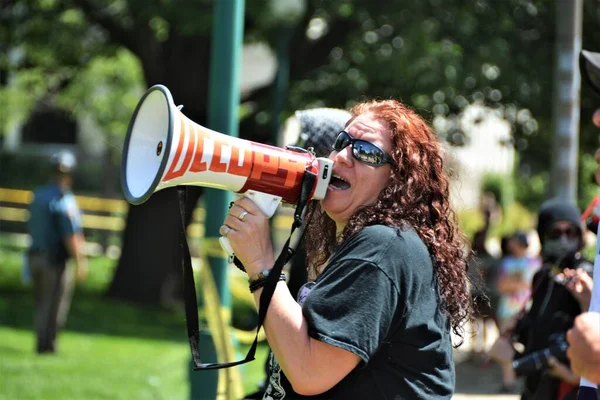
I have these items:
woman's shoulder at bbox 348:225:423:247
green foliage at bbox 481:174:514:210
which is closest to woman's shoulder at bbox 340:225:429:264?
woman's shoulder at bbox 348:225:423:247

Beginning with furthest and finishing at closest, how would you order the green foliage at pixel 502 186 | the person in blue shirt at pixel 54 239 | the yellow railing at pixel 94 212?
the green foliage at pixel 502 186 < the yellow railing at pixel 94 212 < the person in blue shirt at pixel 54 239

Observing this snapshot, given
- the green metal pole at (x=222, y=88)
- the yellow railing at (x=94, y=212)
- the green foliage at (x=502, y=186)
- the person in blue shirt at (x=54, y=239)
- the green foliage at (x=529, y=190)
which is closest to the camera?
the green metal pole at (x=222, y=88)

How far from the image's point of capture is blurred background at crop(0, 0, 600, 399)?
7.72m

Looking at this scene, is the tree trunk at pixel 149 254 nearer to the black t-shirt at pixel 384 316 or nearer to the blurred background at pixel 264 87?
the blurred background at pixel 264 87

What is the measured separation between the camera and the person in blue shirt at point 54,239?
30.6 feet

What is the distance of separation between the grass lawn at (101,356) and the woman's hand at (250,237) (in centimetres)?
449

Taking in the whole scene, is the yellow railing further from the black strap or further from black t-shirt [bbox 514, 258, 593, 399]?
the black strap

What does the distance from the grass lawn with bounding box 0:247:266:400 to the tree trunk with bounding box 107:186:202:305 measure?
14.9 inches

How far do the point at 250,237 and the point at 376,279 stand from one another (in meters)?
0.33

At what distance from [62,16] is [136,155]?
1152cm

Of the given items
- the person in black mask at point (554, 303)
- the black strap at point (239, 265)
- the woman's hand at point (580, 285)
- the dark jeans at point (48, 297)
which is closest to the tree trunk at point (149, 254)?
the dark jeans at point (48, 297)

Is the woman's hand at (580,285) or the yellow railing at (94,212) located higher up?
the woman's hand at (580,285)

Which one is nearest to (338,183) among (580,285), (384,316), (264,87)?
(384,316)

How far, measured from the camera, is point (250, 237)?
2422mm
